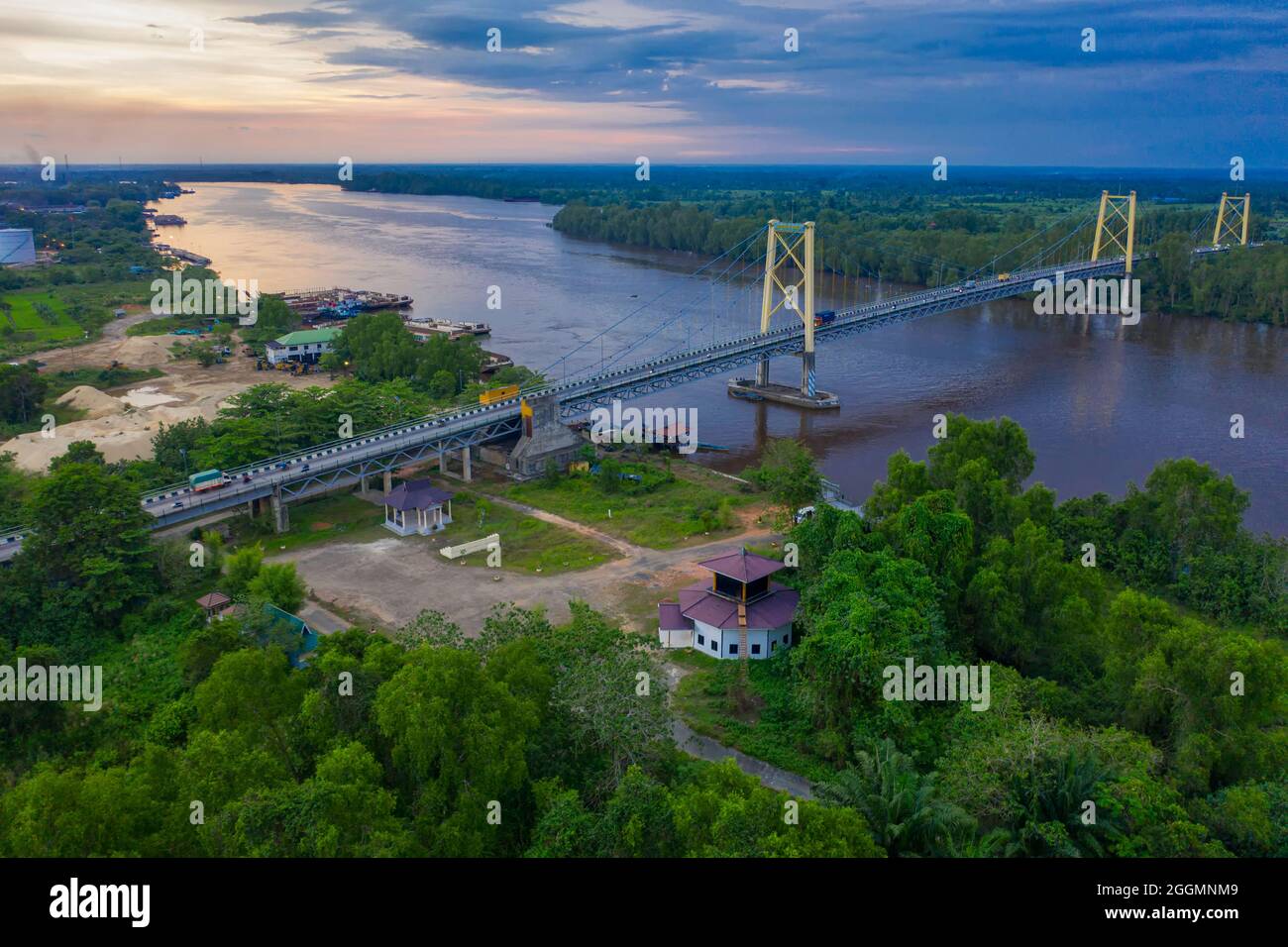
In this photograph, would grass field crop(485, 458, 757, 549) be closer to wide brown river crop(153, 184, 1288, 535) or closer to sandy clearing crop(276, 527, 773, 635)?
sandy clearing crop(276, 527, 773, 635)

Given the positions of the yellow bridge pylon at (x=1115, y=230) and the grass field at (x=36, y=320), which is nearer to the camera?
the grass field at (x=36, y=320)

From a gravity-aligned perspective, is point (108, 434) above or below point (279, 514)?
above

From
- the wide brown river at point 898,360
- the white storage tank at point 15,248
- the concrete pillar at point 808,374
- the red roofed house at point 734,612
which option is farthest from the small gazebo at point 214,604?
the white storage tank at point 15,248

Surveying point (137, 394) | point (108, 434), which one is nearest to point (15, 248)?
point (137, 394)

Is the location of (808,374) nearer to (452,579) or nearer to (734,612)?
(452,579)

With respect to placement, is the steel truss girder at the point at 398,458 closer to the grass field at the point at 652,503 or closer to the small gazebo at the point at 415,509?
the small gazebo at the point at 415,509

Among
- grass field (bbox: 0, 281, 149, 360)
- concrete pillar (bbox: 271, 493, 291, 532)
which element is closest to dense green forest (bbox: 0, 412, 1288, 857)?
concrete pillar (bbox: 271, 493, 291, 532)
